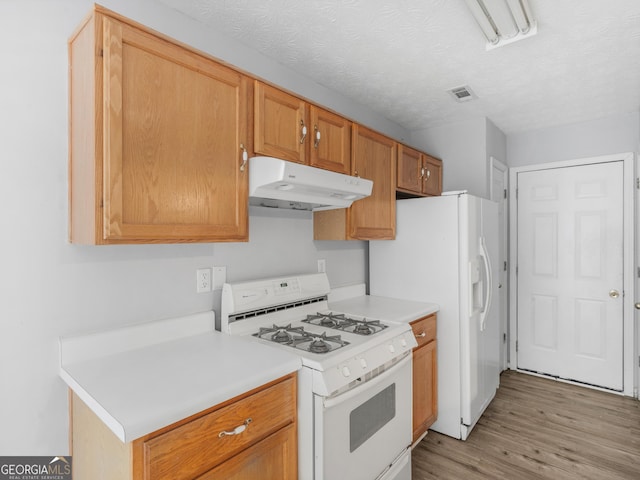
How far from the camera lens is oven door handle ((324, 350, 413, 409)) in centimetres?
148

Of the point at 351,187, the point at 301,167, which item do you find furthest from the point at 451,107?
the point at 301,167

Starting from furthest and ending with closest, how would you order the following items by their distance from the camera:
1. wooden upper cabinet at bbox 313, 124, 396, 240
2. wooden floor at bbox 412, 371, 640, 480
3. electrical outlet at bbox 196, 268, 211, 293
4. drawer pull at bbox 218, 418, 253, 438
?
wooden upper cabinet at bbox 313, 124, 396, 240 < wooden floor at bbox 412, 371, 640, 480 < electrical outlet at bbox 196, 268, 211, 293 < drawer pull at bbox 218, 418, 253, 438

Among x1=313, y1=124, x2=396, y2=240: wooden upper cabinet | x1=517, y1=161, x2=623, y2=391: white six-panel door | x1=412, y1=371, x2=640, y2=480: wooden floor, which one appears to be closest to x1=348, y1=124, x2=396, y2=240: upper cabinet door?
x1=313, y1=124, x2=396, y2=240: wooden upper cabinet

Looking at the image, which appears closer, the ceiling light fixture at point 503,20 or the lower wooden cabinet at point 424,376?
the ceiling light fixture at point 503,20

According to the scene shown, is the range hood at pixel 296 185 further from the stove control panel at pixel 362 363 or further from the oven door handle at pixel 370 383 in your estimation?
the oven door handle at pixel 370 383

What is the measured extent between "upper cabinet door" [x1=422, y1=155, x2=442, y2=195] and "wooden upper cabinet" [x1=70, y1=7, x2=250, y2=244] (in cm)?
178

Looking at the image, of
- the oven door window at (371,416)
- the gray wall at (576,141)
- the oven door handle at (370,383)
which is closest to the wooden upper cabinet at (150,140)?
the oven door handle at (370,383)

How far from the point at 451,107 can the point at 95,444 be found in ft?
10.1

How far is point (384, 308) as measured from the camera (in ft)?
8.11

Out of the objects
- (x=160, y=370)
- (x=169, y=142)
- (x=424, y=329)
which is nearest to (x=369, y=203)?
(x=424, y=329)

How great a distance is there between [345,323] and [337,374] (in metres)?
0.59

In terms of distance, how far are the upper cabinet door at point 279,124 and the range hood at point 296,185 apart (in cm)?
12

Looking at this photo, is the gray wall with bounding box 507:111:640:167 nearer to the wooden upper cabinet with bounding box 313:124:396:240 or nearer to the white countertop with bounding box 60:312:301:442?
the wooden upper cabinet with bounding box 313:124:396:240

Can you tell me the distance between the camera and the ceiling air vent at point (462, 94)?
2.64 metres
